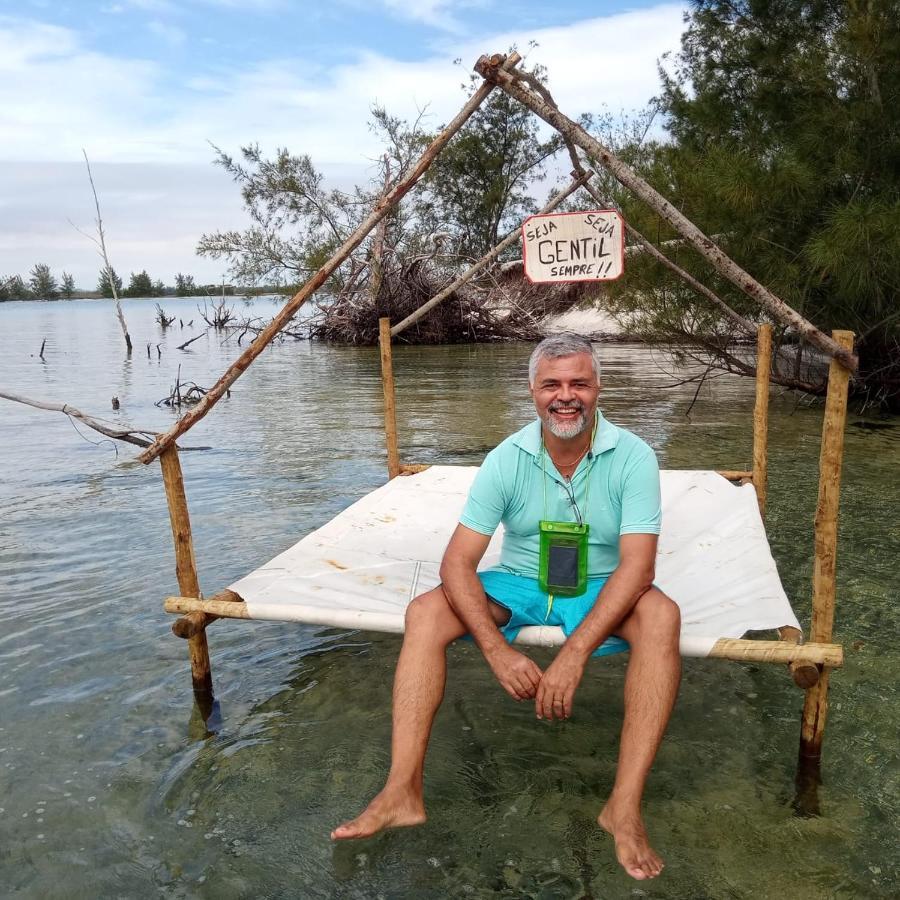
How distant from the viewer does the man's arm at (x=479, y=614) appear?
2.40 metres

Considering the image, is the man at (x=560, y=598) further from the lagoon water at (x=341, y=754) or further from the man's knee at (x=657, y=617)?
the lagoon water at (x=341, y=754)

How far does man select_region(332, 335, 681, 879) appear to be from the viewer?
2262mm

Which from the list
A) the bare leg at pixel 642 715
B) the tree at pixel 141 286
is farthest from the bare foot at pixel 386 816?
the tree at pixel 141 286

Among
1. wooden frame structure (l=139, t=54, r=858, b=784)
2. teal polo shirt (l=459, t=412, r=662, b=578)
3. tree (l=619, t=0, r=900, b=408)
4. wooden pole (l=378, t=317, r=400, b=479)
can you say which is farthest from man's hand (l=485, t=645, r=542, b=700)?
tree (l=619, t=0, r=900, b=408)

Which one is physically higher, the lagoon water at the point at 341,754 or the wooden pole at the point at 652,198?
the wooden pole at the point at 652,198

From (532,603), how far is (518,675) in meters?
0.42

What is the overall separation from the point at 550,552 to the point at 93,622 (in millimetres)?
2342

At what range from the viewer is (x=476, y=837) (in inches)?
93.2

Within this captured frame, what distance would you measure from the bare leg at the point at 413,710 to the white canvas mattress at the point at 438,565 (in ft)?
0.67

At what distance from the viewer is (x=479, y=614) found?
101 inches

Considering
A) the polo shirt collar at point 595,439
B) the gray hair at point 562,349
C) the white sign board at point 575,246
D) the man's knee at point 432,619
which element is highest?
the white sign board at point 575,246

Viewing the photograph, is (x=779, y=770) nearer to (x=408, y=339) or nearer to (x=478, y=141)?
(x=408, y=339)

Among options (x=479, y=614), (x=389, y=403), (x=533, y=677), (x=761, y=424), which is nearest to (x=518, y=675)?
(x=533, y=677)

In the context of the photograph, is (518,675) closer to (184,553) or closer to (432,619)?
(432,619)
